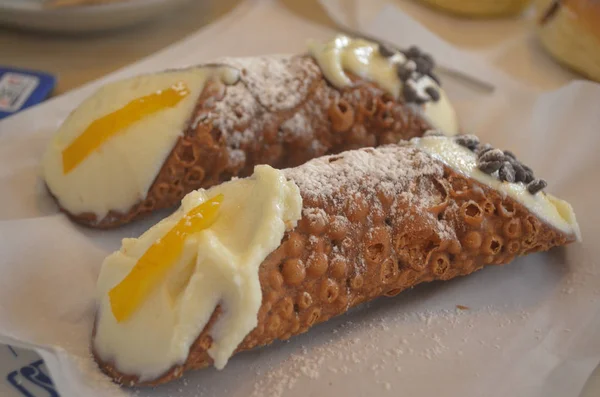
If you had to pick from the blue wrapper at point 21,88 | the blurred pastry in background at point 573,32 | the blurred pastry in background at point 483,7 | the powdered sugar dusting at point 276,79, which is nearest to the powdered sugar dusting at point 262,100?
the powdered sugar dusting at point 276,79

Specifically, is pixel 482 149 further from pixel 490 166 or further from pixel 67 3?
pixel 67 3

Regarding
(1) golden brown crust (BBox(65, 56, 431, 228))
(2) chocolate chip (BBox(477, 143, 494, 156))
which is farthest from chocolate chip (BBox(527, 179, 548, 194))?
(1) golden brown crust (BBox(65, 56, 431, 228))

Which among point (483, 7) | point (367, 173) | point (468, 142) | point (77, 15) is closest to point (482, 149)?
point (468, 142)

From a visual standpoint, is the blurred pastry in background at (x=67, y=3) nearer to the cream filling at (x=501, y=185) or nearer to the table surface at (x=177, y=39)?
the table surface at (x=177, y=39)

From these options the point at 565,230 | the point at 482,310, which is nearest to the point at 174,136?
the point at 482,310

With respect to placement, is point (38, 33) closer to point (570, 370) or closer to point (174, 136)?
point (174, 136)

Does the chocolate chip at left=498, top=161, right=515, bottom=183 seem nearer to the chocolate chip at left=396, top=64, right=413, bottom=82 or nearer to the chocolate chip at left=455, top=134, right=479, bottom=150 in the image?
the chocolate chip at left=455, top=134, right=479, bottom=150
